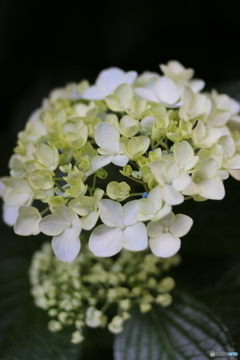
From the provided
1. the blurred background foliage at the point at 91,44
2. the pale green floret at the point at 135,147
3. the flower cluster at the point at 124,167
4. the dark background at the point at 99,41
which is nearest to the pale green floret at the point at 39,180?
the flower cluster at the point at 124,167

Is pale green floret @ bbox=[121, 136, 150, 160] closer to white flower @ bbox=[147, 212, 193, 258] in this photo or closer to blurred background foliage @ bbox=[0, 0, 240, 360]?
white flower @ bbox=[147, 212, 193, 258]

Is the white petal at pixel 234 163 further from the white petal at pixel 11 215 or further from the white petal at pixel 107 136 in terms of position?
the white petal at pixel 11 215

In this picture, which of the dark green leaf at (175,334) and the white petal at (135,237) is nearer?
the white petal at (135,237)

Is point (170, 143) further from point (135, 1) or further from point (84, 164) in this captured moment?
point (135, 1)

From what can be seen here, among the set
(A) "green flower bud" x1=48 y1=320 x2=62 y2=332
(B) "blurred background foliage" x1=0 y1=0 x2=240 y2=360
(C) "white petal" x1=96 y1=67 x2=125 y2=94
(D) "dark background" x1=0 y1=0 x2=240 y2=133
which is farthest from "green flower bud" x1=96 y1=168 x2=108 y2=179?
(D) "dark background" x1=0 y1=0 x2=240 y2=133

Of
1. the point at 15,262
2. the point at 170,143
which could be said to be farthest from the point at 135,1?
the point at 15,262

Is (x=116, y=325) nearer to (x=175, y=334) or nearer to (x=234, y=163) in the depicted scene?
(x=175, y=334)
